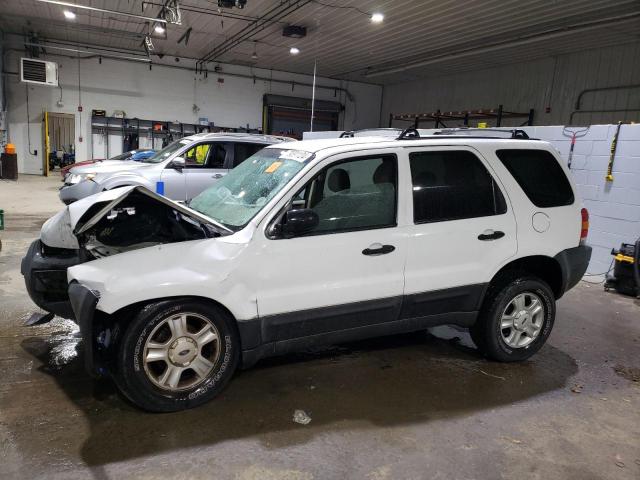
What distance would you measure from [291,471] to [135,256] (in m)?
1.47

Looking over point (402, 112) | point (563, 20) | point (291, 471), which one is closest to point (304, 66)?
point (402, 112)

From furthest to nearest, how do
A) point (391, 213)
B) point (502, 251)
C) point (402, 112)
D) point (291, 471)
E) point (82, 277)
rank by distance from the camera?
point (402, 112)
point (502, 251)
point (391, 213)
point (82, 277)
point (291, 471)

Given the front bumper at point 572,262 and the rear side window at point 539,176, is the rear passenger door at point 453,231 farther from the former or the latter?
the front bumper at point 572,262

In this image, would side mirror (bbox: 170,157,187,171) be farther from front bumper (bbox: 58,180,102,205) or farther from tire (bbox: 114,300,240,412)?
tire (bbox: 114,300,240,412)

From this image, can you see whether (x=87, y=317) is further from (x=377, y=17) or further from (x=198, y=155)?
(x=377, y=17)

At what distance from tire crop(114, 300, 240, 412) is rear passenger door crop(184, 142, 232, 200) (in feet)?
18.4

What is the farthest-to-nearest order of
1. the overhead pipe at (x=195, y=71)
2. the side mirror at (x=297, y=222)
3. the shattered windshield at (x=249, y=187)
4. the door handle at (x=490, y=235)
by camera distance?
the overhead pipe at (x=195, y=71) < the door handle at (x=490, y=235) < the shattered windshield at (x=249, y=187) < the side mirror at (x=297, y=222)

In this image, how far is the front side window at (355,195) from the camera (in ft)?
10.4

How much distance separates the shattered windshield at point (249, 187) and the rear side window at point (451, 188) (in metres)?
0.81

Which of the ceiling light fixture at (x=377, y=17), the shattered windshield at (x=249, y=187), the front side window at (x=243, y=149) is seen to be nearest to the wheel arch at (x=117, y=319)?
the shattered windshield at (x=249, y=187)

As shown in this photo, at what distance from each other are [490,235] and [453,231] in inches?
13.0

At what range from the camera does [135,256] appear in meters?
2.78

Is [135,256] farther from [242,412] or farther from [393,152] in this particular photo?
[393,152]

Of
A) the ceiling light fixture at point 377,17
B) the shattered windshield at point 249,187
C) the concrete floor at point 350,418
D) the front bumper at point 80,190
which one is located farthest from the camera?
the ceiling light fixture at point 377,17
